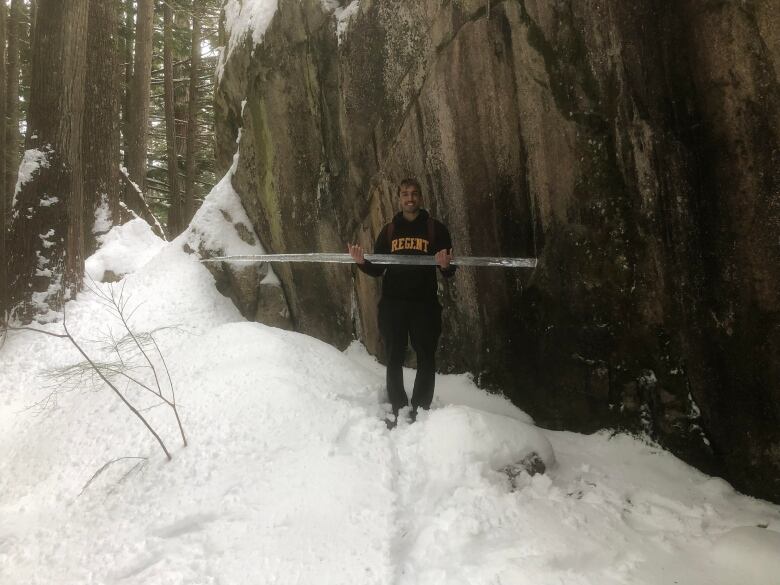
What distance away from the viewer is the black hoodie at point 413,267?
13.3 feet

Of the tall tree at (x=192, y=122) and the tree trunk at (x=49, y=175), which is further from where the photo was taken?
the tall tree at (x=192, y=122)

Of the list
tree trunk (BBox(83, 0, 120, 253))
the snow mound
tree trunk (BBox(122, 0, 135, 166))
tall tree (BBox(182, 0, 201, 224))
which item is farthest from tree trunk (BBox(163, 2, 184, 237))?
tree trunk (BBox(83, 0, 120, 253))

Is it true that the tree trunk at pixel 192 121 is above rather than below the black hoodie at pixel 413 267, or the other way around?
above

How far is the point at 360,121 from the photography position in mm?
5738

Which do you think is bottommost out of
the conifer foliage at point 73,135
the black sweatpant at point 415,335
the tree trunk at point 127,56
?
the black sweatpant at point 415,335

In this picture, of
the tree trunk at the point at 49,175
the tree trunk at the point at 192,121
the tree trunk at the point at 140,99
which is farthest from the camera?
the tree trunk at the point at 192,121

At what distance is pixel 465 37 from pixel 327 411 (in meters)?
3.45

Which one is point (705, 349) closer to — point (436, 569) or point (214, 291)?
point (436, 569)

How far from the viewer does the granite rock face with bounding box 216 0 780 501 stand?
3168mm

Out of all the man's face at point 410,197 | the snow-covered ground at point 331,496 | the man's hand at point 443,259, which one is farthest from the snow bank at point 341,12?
the snow-covered ground at point 331,496

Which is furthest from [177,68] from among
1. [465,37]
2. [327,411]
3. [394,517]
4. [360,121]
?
→ [394,517]

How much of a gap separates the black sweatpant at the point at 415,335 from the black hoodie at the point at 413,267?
3.1 inches

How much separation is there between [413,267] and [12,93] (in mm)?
13006

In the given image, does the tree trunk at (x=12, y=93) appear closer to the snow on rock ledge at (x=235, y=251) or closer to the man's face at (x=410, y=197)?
the snow on rock ledge at (x=235, y=251)
